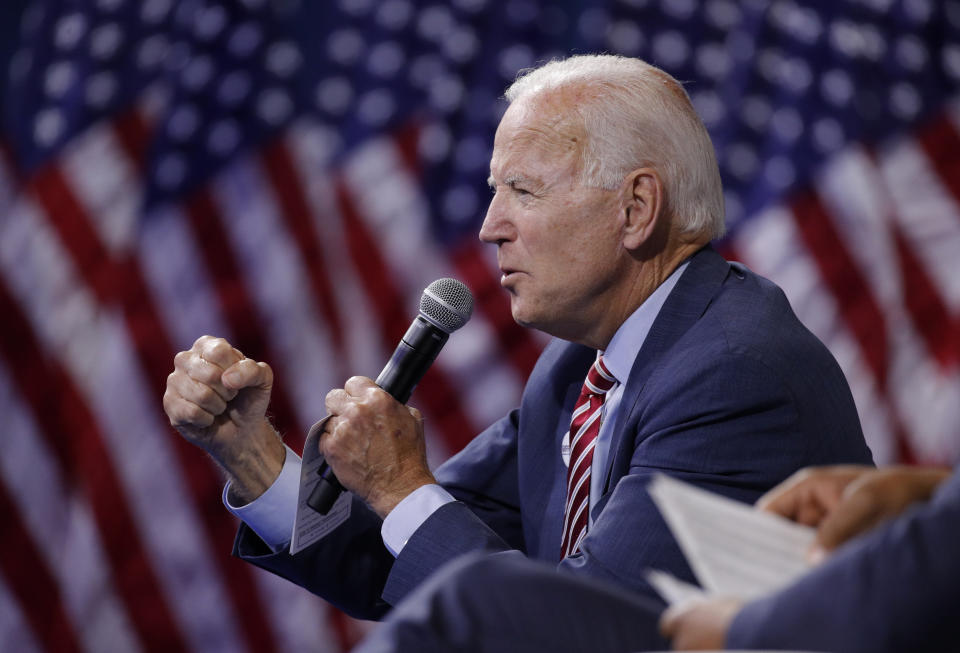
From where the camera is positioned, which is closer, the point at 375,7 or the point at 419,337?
the point at 419,337

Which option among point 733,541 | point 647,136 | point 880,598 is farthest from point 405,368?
point 880,598

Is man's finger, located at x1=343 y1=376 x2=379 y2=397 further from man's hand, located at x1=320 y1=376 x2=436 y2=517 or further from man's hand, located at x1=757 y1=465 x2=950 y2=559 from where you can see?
man's hand, located at x1=757 y1=465 x2=950 y2=559

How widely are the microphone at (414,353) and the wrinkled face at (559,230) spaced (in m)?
0.17

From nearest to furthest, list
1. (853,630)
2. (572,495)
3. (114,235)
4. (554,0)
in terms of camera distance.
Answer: (853,630) → (572,495) → (114,235) → (554,0)

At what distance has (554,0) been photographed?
2.99 meters

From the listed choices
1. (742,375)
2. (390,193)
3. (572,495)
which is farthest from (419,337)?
(390,193)

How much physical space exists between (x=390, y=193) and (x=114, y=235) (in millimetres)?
708

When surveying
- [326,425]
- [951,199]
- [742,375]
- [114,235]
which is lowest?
[951,199]

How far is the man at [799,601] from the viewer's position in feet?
2.42

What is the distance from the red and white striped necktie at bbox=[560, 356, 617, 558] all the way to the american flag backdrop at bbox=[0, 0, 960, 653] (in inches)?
49.7

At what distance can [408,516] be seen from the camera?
A: 146cm

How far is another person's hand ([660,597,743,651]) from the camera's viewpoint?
0.79 m

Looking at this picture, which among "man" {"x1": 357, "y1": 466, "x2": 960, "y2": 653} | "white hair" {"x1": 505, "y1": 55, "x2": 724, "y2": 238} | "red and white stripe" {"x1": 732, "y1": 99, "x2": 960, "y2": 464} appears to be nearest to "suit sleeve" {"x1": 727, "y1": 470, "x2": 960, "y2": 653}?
"man" {"x1": 357, "y1": 466, "x2": 960, "y2": 653}

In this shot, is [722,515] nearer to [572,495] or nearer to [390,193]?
[572,495]
